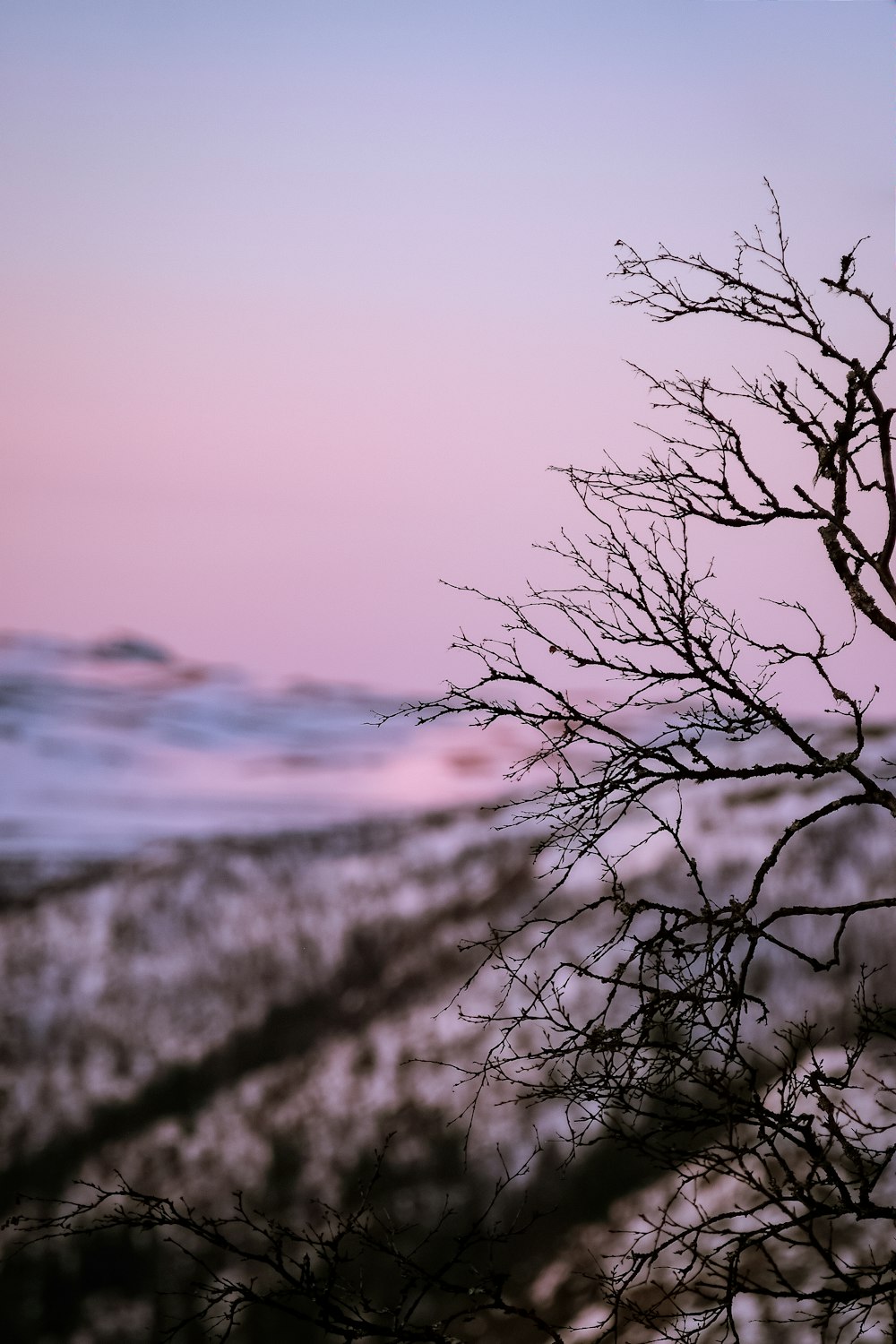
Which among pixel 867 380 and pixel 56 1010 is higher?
pixel 867 380

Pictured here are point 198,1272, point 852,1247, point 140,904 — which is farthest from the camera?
point 140,904

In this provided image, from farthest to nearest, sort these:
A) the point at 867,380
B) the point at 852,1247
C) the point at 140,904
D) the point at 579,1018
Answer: the point at 140,904 → the point at 579,1018 → the point at 852,1247 → the point at 867,380

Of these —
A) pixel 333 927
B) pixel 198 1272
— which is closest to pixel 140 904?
pixel 333 927

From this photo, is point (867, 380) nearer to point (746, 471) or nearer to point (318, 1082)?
point (746, 471)

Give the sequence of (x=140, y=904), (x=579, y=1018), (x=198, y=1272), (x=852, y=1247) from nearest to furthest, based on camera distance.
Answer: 1. (x=852, y=1247)
2. (x=198, y=1272)
3. (x=579, y=1018)
4. (x=140, y=904)

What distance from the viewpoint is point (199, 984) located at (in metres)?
27.2

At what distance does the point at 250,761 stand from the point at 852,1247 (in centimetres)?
1325

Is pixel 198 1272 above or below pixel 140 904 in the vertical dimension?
below

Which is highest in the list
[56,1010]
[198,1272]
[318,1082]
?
[56,1010]

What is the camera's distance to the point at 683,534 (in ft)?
26.6

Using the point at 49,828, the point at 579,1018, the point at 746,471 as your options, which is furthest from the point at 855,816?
the point at 746,471

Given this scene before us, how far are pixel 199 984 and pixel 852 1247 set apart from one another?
13.3m

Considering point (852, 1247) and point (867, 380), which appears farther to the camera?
point (852, 1247)

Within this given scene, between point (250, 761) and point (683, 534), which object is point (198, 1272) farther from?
point (683, 534)
